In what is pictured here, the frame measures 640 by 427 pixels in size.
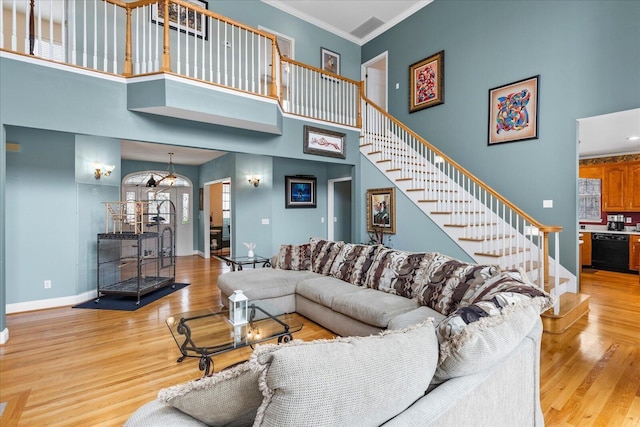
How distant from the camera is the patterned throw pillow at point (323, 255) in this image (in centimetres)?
398

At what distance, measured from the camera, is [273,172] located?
22.1ft

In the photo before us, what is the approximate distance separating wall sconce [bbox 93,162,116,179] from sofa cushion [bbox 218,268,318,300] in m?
2.66

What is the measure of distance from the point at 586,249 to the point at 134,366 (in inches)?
336

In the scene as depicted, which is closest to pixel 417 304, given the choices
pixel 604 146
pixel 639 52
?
pixel 639 52

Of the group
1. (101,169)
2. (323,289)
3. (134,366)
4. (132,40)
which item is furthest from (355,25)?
(134,366)

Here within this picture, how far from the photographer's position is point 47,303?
4.13 metres

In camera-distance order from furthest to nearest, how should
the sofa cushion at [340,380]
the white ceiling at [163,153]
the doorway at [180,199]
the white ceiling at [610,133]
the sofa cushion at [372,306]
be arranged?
the doorway at [180,199]
the white ceiling at [163,153]
the white ceiling at [610,133]
the sofa cushion at [372,306]
the sofa cushion at [340,380]

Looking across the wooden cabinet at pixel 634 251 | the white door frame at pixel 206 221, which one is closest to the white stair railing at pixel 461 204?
the wooden cabinet at pixel 634 251

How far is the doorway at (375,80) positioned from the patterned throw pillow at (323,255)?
502 centimetres

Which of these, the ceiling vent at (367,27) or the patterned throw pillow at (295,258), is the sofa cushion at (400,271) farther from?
the ceiling vent at (367,27)

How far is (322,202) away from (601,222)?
635 centimetres

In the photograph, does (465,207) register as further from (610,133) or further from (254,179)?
(254,179)

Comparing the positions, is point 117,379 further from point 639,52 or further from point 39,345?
point 639,52

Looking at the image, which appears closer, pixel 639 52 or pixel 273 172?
pixel 639 52
